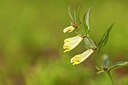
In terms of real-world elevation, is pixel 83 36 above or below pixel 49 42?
below

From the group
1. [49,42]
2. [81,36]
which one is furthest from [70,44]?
[49,42]

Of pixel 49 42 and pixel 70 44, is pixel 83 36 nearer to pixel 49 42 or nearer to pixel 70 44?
pixel 70 44

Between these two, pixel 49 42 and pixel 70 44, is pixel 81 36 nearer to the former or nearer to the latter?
pixel 70 44

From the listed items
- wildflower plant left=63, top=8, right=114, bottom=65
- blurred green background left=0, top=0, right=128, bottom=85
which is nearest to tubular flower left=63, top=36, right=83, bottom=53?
wildflower plant left=63, top=8, right=114, bottom=65

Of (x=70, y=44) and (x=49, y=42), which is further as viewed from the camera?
(x=49, y=42)

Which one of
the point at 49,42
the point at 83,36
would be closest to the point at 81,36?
the point at 83,36

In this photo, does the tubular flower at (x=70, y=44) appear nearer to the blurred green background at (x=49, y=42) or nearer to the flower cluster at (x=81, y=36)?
the flower cluster at (x=81, y=36)

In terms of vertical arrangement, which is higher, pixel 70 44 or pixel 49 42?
pixel 49 42

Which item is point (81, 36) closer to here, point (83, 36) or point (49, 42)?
point (83, 36)

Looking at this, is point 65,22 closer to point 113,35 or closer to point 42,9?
point 42,9

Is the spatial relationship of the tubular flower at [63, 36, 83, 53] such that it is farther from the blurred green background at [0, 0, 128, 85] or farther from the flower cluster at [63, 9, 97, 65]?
the blurred green background at [0, 0, 128, 85]
